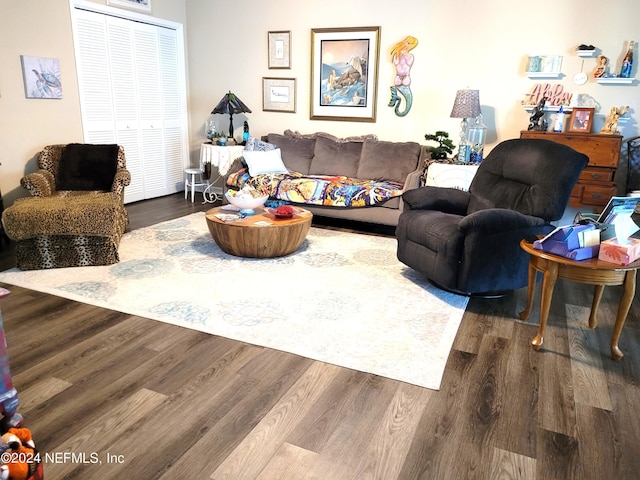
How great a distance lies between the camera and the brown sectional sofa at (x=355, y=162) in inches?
184

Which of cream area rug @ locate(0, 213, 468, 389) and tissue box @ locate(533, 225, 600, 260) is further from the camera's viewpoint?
cream area rug @ locate(0, 213, 468, 389)

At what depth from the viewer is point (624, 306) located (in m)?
2.38

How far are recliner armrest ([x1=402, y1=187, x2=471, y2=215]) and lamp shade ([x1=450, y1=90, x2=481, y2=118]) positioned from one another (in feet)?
4.34

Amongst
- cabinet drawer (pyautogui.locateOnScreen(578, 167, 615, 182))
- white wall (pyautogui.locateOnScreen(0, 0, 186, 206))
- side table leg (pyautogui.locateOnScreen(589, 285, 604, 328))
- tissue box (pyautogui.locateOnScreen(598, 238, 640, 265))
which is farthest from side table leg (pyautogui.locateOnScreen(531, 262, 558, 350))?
white wall (pyautogui.locateOnScreen(0, 0, 186, 206))

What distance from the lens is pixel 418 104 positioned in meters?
5.31

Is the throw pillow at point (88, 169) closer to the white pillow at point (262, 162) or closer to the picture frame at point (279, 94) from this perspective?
the white pillow at point (262, 162)

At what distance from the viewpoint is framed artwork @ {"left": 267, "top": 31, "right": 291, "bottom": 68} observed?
5809 mm

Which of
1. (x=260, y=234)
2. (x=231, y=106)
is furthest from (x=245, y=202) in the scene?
(x=231, y=106)

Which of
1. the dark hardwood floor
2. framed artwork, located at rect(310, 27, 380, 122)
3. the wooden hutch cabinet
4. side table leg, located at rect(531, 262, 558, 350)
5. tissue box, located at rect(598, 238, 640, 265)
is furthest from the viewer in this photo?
framed artwork, located at rect(310, 27, 380, 122)

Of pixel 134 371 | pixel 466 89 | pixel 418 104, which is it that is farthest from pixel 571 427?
pixel 418 104

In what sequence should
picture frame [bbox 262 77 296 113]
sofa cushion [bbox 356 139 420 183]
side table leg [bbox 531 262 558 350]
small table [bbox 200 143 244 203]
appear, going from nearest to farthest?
side table leg [bbox 531 262 558 350] < sofa cushion [bbox 356 139 420 183] < small table [bbox 200 143 244 203] < picture frame [bbox 262 77 296 113]

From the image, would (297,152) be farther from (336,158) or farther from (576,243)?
(576,243)

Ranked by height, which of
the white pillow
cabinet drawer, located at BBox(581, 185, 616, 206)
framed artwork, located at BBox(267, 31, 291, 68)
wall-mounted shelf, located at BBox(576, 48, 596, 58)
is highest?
framed artwork, located at BBox(267, 31, 291, 68)

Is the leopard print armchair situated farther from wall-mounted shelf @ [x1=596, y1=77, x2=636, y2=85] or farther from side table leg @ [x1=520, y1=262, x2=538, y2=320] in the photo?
wall-mounted shelf @ [x1=596, y1=77, x2=636, y2=85]
